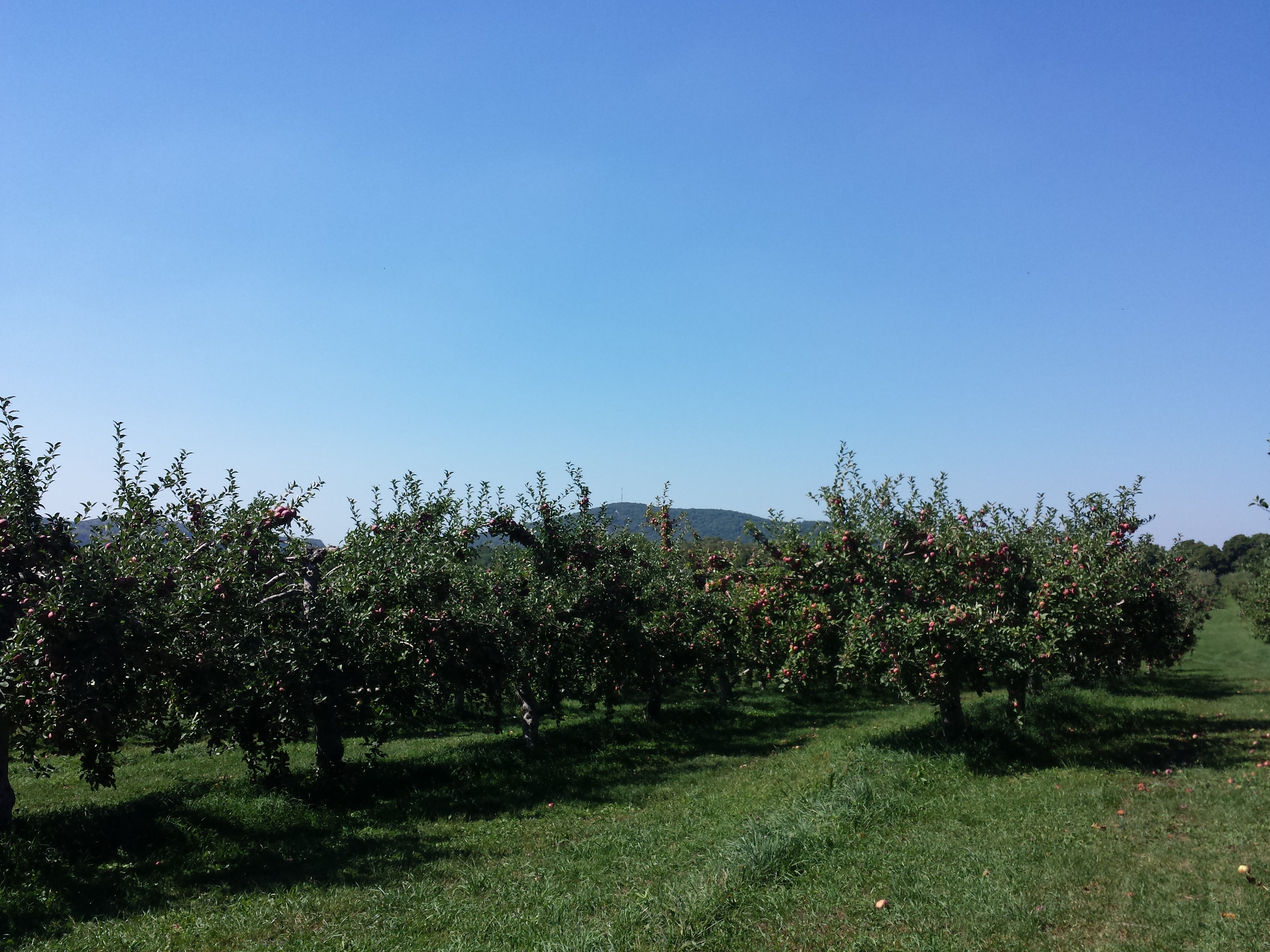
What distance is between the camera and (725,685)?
2902 centimetres

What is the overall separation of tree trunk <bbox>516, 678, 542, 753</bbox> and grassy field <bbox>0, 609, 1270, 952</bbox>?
1.79 ft

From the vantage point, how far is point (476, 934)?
837 cm

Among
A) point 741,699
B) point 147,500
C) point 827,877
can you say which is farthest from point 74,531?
point 741,699

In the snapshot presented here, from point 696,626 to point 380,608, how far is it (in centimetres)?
1276

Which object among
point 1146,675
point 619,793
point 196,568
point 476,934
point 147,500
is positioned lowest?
point 1146,675

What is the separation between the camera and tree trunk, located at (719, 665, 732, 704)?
28.0 m

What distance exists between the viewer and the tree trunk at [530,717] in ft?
Answer: 65.8

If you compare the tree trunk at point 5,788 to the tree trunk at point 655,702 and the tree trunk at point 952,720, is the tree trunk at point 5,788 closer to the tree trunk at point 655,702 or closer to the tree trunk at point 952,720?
the tree trunk at point 655,702

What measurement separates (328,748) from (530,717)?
578 cm

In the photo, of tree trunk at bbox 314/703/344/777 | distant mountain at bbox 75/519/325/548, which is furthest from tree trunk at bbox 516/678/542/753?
distant mountain at bbox 75/519/325/548

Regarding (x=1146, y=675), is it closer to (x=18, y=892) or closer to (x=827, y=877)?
(x=827, y=877)

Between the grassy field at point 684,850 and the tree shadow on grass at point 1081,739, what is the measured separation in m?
0.10

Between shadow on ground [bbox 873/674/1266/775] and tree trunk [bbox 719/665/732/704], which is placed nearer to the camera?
shadow on ground [bbox 873/674/1266/775]

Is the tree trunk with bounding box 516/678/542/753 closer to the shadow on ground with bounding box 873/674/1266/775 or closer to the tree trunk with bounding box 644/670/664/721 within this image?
the tree trunk with bounding box 644/670/664/721
